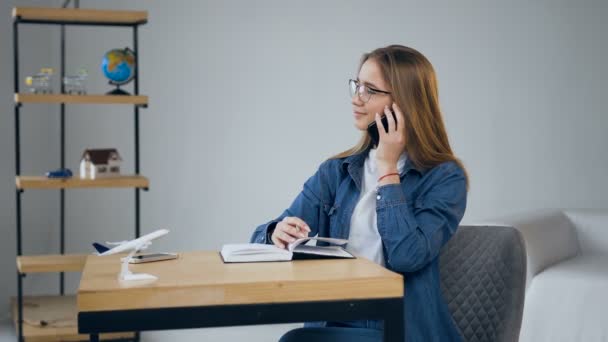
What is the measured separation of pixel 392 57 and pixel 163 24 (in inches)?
113

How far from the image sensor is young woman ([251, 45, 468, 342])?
1934 millimetres

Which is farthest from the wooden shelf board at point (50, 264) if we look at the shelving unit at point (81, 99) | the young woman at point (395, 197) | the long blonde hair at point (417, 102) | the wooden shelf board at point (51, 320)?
the long blonde hair at point (417, 102)

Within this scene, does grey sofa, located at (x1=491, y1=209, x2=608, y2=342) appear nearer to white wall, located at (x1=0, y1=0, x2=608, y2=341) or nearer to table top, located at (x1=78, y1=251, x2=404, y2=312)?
white wall, located at (x1=0, y1=0, x2=608, y2=341)

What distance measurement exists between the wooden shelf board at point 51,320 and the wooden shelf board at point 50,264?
0.84 ft

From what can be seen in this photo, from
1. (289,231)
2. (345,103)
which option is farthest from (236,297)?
(345,103)

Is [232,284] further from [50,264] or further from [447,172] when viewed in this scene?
[50,264]

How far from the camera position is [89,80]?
4695 millimetres

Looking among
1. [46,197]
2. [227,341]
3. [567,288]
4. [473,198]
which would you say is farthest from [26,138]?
[567,288]

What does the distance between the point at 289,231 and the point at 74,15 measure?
225 centimetres

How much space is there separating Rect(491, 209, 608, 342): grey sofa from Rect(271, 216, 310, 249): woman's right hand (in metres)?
1.79

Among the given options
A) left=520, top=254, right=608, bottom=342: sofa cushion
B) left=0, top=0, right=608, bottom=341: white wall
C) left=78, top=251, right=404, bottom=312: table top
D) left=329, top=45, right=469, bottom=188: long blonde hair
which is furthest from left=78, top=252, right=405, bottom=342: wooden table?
left=0, top=0, right=608, bottom=341: white wall

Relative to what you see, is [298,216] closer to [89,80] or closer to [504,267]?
[504,267]

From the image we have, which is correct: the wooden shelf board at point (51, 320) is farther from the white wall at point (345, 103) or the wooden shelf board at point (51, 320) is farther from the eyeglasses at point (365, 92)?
the eyeglasses at point (365, 92)

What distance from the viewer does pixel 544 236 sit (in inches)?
151
